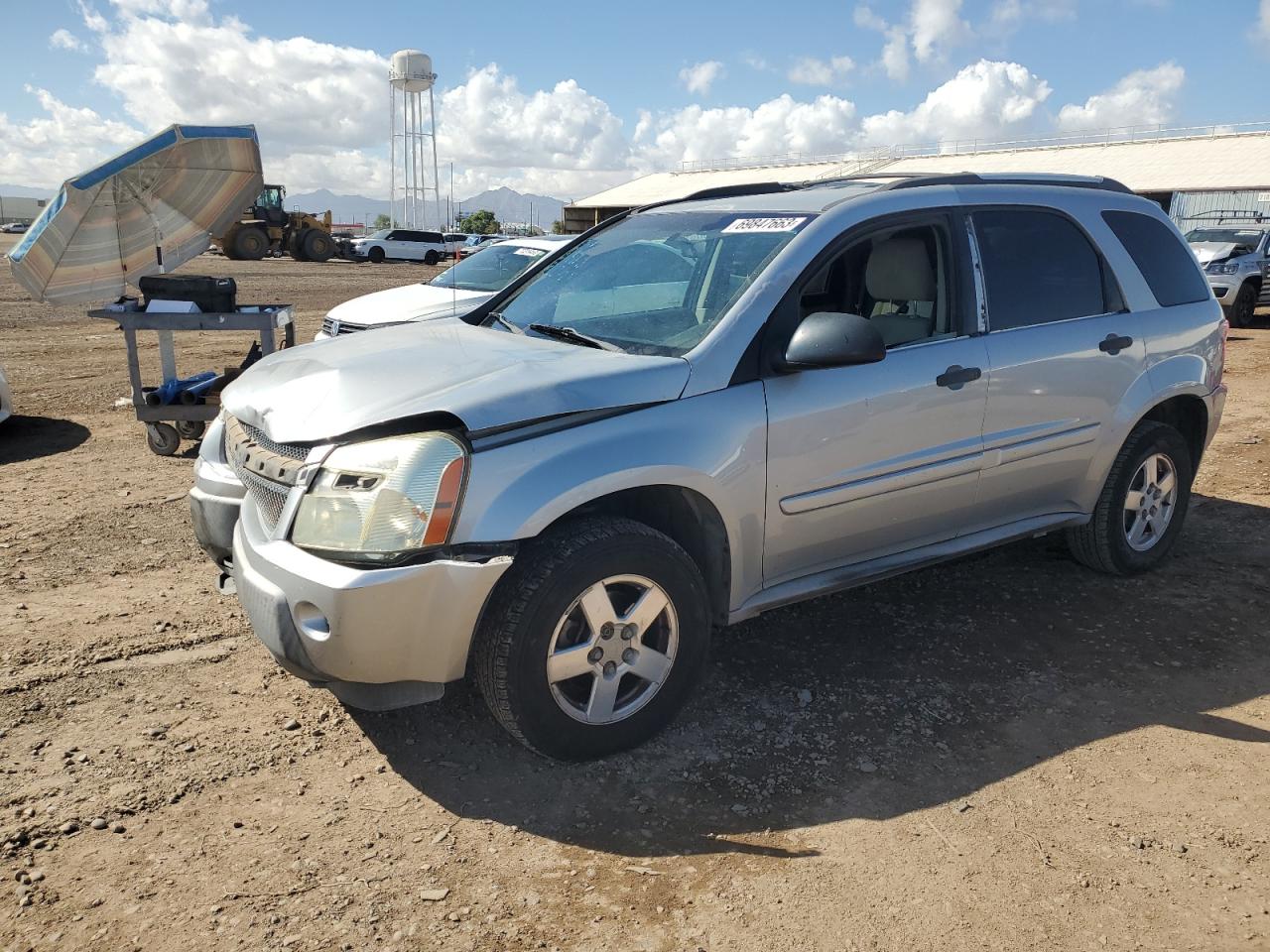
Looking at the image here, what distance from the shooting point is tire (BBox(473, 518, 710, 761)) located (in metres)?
2.94

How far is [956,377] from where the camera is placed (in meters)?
3.84

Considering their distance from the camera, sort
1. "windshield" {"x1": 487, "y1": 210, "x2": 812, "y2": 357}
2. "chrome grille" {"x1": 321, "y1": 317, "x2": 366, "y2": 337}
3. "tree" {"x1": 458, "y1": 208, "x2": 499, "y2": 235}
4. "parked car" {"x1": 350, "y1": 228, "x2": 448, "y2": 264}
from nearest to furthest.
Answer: "windshield" {"x1": 487, "y1": 210, "x2": 812, "y2": 357}, "chrome grille" {"x1": 321, "y1": 317, "x2": 366, "y2": 337}, "parked car" {"x1": 350, "y1": 228, "x2": 448, "y2": 264}, "tree" {"x1": 458, "y1": 208, "x2": 499, "y2": 235}

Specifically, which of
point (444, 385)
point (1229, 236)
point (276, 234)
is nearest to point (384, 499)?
point (444, 385)

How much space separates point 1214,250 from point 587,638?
691 inches

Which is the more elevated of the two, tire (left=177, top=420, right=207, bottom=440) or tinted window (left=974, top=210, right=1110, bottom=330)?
tinted window (left=974, top=210, right=1110, bottom=330)

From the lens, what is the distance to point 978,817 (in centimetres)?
300

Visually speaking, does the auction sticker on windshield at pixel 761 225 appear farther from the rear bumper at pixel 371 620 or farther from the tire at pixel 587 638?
the rear bumper at pixel 371 620

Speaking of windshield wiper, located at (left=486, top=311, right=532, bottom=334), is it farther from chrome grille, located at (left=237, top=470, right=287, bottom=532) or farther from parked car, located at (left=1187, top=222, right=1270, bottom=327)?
parked car, located at (left=1187, top=222, right=1270, bottom=327)

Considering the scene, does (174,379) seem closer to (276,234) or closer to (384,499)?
(384,499)

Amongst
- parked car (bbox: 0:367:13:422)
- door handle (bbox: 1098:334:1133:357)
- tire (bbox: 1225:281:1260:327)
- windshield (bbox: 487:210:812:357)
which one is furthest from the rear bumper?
tire (bbox: 1225:281:1260:327)

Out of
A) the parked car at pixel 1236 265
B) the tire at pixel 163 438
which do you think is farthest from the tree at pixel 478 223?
the tire at pixel 163 438

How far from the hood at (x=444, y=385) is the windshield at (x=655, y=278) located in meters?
0.24

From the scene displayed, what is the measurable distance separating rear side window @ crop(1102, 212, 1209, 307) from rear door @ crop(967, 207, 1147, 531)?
267 mm

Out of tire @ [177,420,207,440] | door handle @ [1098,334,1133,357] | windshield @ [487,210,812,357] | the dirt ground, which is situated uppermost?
windshield @ [487,210,812,357]
